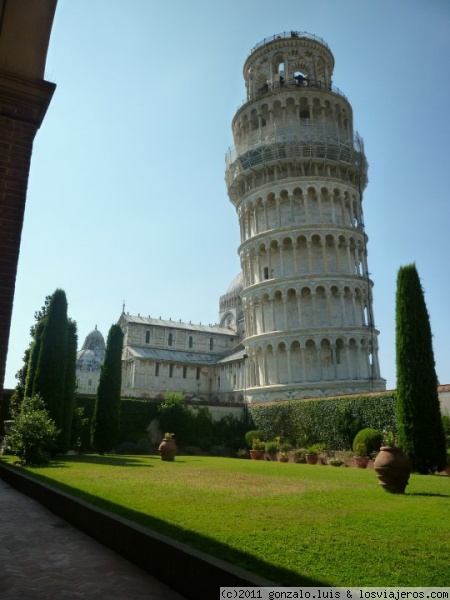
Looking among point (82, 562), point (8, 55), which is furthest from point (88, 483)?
point (8, 55)

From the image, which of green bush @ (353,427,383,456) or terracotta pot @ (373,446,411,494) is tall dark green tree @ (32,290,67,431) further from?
terracotta pot @ (373,446,411,494)

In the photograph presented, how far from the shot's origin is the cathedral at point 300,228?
135 feet

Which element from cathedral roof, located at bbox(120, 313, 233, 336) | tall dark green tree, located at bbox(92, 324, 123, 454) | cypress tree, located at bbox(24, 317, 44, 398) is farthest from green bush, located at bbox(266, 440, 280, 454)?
cathedral roof, located at bbox(120, 313, 233, 336)

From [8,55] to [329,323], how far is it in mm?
37553

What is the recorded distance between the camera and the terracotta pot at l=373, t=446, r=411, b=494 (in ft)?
37.9

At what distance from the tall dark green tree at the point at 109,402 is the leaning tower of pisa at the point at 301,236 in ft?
54.6

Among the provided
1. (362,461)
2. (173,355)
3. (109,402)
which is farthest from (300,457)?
(173,355)

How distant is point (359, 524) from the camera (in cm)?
781

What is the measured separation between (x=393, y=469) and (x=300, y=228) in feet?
110

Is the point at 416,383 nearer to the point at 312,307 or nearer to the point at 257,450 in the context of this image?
the point at 257,450

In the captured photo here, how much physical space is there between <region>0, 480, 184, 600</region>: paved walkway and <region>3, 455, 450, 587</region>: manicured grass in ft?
2.59

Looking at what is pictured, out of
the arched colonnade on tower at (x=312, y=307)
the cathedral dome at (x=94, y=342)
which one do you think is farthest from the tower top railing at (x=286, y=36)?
the cathedral dome at (x=94, y=342)

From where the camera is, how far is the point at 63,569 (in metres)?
5.91

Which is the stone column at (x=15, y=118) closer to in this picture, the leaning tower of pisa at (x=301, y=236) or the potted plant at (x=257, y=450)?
the potted plant at (x=257, y=450)
